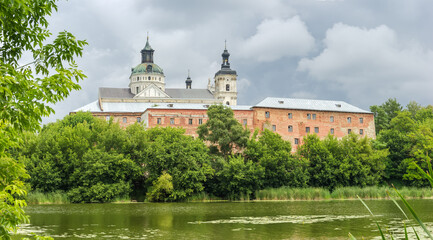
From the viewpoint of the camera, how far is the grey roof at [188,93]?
96.5 meters

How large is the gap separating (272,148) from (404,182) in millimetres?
16048

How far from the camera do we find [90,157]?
1693 inches

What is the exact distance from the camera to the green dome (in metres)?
101

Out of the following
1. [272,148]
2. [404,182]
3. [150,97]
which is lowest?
[404,182]

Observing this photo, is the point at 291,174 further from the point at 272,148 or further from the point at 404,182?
the point at 404,182

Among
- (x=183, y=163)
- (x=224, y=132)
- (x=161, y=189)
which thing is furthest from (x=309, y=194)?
(x=161, y=189)

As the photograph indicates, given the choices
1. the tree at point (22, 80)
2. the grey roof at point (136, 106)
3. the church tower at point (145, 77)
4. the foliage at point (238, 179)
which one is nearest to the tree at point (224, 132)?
the foliage at point (238, 179)

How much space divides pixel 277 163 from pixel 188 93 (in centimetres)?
5221

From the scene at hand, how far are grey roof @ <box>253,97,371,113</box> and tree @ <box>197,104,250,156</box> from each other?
14.5 metres

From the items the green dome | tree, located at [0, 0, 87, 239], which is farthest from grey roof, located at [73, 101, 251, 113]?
tree, located at [0, 0, 87, 239]

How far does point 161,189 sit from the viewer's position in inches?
1620

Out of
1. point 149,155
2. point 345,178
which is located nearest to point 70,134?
point 149,155

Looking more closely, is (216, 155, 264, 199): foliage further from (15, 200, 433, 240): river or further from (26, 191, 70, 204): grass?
(15, 200, 433, 240): river

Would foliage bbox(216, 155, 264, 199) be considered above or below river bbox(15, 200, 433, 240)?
above
